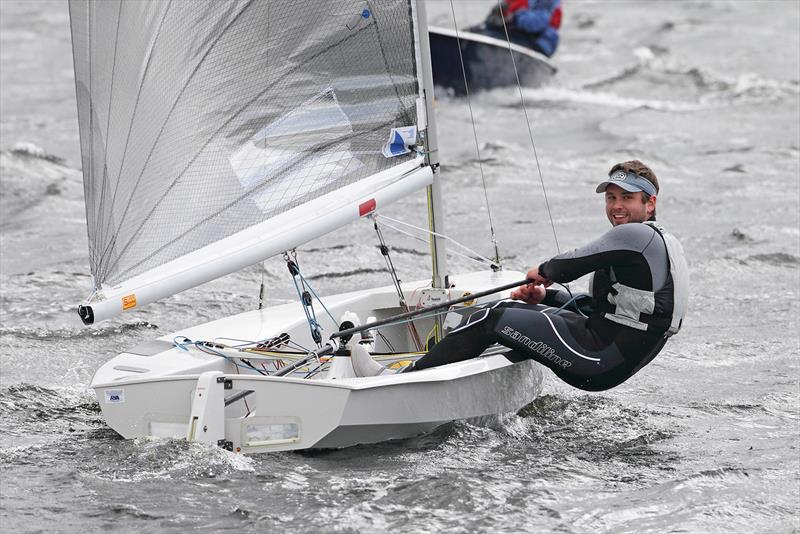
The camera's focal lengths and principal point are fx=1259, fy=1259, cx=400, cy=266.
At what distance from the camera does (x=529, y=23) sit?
44.8 ft

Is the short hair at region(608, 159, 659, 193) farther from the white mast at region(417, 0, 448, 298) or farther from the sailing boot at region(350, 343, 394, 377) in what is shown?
the sailing boot at region(350, 343, 394, 377)

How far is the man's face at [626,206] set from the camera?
450 centimetres

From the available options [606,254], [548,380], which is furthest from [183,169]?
[548,380]

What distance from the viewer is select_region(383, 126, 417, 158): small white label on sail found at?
16.0 ft

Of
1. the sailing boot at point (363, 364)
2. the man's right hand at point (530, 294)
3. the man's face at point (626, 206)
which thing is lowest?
the sailing boot at point (363, 364)

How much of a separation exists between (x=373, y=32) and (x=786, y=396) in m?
2.41

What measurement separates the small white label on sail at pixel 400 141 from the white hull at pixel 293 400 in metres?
0.85

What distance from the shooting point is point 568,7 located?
70.4ft

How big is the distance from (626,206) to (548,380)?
1363mm

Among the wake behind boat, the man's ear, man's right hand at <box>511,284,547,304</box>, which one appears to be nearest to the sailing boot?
man's right hand at <box>511,284,547,304</box>

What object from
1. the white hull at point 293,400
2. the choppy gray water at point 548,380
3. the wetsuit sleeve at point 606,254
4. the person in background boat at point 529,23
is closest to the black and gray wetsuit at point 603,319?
the wetsuit sleeve at point 606,254

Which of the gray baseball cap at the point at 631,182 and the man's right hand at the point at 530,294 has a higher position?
the gray baseball cap at the point at 631,182

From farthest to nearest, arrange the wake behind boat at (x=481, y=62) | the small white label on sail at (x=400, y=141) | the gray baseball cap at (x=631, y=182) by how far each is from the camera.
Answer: the wake behind boat at (x=481, y=62), the small white label on sail at (x=400, y=141), the gray baseball cap at (x=631, y=182)

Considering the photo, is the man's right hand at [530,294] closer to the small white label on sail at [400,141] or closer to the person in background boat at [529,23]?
the small white label on sail at [400,141]
